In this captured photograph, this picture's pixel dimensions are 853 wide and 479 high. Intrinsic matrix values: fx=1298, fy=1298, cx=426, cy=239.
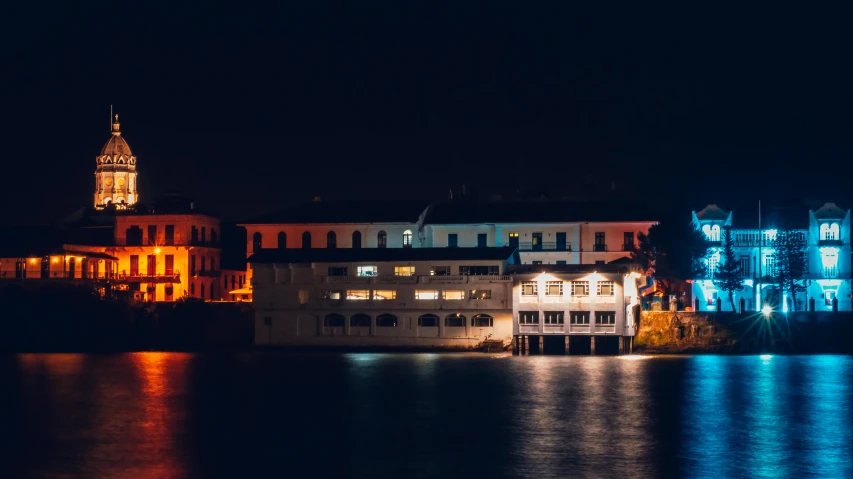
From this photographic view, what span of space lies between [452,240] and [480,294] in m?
14.6

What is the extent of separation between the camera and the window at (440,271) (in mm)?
93938

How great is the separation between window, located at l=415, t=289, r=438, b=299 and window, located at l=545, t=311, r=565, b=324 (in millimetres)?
8280

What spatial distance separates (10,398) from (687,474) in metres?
38.0

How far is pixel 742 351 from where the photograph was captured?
91.6 m

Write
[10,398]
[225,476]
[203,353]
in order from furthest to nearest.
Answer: [203,353] < [10,398] < [225,476]

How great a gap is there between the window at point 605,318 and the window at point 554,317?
2393 millimetres

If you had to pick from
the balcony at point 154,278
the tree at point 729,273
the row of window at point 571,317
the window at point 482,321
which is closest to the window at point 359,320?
the window at point 482,321

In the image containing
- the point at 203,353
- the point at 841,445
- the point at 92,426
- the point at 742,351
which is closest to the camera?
the point at 841,445

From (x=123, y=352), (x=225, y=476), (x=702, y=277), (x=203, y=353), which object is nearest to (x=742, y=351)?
(x=702, y=277)

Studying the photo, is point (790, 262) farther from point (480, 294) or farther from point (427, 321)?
point (427, 321)

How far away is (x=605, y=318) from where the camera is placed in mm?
89438

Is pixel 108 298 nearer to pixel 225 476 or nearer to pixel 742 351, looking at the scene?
pixel 742 351

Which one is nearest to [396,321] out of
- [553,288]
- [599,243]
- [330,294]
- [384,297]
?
[384,297]

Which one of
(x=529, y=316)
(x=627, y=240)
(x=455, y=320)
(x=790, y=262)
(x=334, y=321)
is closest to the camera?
(x=529, y=316)
